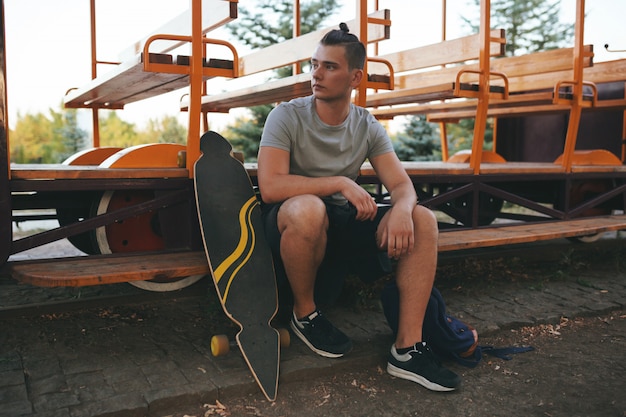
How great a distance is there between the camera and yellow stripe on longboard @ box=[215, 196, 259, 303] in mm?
2846

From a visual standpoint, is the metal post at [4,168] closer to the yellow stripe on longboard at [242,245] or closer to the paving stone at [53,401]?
the paving stone at [53,401]

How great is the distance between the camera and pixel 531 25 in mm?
16875

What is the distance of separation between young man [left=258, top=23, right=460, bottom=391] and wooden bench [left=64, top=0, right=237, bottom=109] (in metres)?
0.59

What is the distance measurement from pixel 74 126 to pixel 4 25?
12997 millimetres

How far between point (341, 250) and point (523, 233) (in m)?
1.94

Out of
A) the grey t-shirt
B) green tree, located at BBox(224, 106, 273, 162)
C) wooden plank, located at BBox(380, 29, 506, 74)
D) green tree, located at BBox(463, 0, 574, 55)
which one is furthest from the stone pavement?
green tree, located at BBox(463, 0, 574, 55)

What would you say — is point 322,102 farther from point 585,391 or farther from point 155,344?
point 585,391

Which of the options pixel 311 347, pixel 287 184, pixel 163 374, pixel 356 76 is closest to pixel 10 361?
pixel 163 374

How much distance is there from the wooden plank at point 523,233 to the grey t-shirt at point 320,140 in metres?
0.96

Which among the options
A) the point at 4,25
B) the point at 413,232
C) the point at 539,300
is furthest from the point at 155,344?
the point at 539,300

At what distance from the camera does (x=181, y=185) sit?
330cm

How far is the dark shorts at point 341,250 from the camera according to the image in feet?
9.53

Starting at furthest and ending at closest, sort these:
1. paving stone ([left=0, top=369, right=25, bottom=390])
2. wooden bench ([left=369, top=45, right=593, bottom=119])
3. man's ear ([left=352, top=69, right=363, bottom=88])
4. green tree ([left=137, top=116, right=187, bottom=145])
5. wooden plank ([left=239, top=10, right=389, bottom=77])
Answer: green tree ([left=137, top=116, right=187, bottom=145]) < wooden bench ([left=369, top=45, right=593, bottom=119]) < wooden plank ([left=239, top=10, right=389, bottom=77]) < man's ear ([left=352, top=69, right=363, bottom=88]) < paving stone ([left=0, top=369, right=25, bottom=390])

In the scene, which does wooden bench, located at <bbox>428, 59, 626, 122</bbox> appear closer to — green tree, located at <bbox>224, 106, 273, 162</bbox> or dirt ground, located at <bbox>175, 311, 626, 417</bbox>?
dirt ground, located at <bbox>175, 311, 626, 417</bbox>
